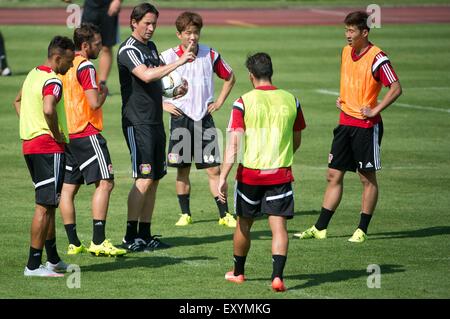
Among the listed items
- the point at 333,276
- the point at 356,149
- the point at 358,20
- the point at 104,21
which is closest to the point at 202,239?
the point at 356,149

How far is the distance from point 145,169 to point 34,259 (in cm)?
190

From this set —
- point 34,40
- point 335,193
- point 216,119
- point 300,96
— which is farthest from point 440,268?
point 34,40

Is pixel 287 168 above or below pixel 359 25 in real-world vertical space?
below

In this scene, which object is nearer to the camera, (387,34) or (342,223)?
(342,223)

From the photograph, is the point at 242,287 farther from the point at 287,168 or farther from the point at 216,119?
the point at 216,119

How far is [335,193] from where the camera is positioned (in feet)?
42.0

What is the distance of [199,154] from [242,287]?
11.9ft

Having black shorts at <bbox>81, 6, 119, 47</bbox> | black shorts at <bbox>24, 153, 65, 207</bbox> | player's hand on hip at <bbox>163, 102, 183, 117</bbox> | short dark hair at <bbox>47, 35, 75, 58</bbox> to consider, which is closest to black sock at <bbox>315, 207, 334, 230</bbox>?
player's hand on hip at <bbox>163, 102, 183, 117</bbox>

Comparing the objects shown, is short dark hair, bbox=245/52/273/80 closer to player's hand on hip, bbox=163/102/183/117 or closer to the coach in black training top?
the coach in black training top

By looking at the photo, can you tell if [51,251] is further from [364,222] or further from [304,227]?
[364,222]

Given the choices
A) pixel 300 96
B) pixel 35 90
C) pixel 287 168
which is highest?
pixel 35 90

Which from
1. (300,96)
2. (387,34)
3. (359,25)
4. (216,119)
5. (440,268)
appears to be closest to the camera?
(440,268)

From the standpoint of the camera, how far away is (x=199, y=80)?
1379 cm

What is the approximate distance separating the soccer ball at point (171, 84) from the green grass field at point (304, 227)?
5.64 feet
